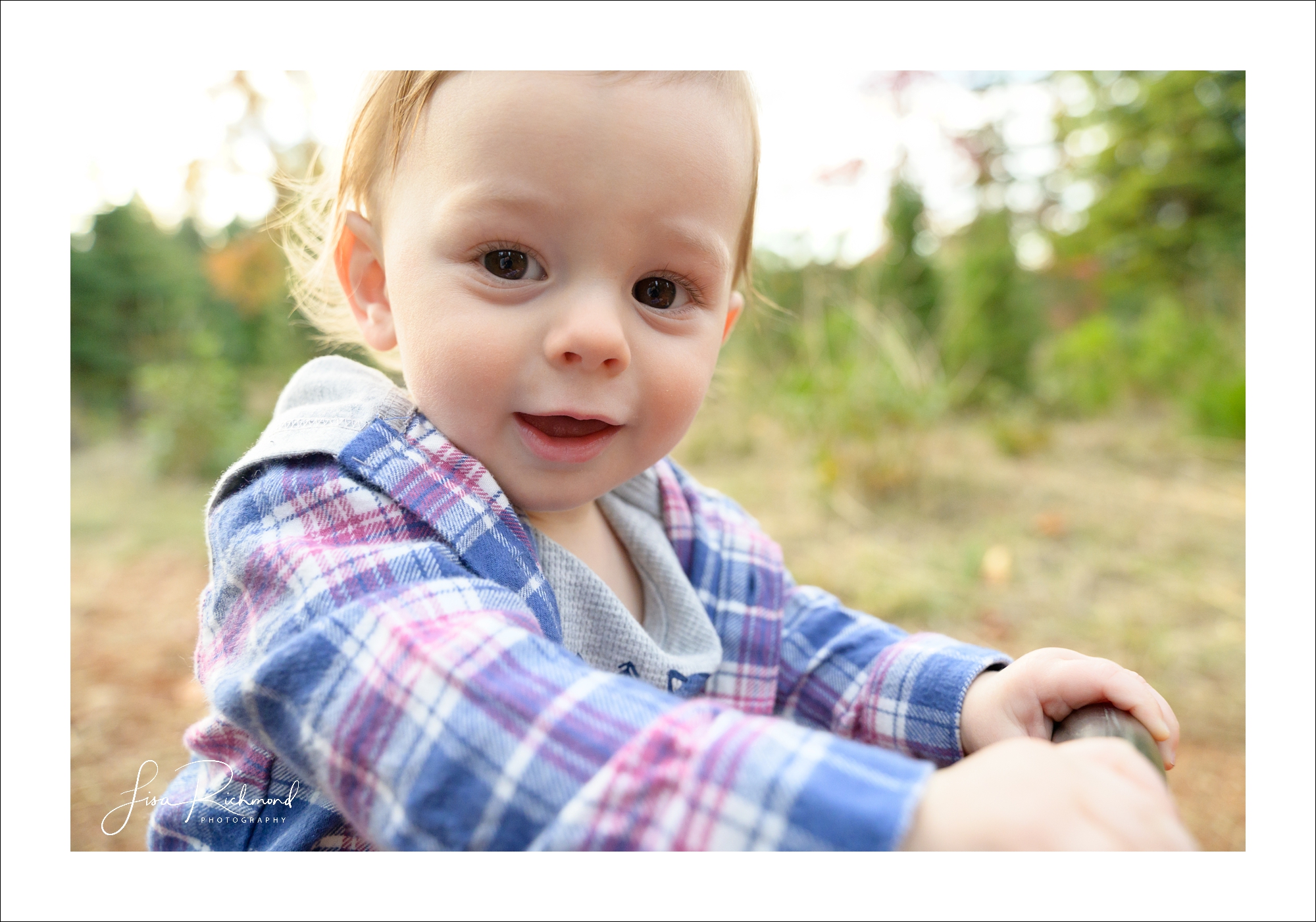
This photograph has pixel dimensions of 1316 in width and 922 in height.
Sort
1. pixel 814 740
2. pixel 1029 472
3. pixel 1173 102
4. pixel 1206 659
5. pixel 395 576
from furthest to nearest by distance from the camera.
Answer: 1. pixel 1173 102
2. pixel 1029 472
3. pixel 1206 659
4. pixel 395 576
5. pixel 814 740

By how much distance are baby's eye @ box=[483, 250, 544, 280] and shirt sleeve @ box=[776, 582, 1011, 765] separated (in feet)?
1.58

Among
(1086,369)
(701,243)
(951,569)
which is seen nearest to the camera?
(701,243)

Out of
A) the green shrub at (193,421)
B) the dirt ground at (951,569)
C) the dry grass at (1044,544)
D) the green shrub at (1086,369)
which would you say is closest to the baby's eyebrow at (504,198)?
the dirt ground at (951,569)

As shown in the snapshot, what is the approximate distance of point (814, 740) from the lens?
466mm

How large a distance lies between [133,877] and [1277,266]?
1018 mm

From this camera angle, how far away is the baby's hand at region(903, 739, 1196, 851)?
1.43 ft

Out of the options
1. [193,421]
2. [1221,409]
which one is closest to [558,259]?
[193,421]

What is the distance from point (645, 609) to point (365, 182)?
1.60 ft

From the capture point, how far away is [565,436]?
0.72 metres

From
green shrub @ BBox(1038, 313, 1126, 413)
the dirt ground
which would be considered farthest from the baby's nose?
green shrub @ BBox(1038, 313, 1126, 413)

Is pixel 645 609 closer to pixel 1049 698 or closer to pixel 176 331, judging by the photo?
pixel 1049 698

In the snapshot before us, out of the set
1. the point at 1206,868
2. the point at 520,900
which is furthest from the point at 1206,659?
the point at 520,900

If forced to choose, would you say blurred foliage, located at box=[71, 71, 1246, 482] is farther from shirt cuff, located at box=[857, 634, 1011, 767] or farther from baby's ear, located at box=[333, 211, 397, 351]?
baby's ear, located at box=[333, 211, 397, 351]
